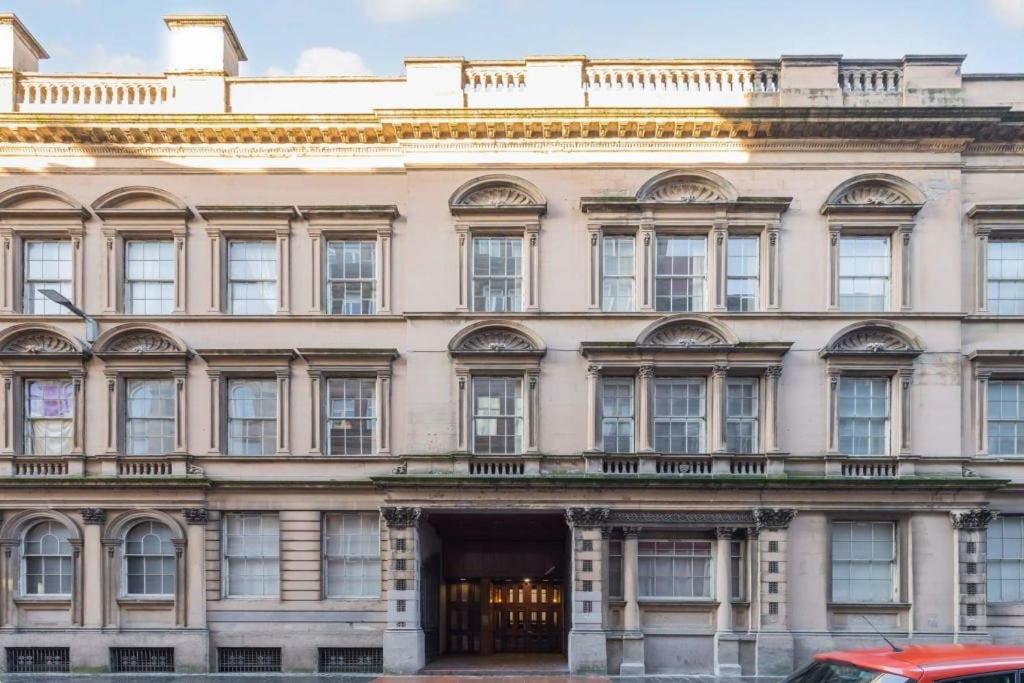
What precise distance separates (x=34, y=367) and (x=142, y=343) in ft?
8.19

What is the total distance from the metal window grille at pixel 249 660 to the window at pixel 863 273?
15088 mm

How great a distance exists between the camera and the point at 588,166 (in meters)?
20.3

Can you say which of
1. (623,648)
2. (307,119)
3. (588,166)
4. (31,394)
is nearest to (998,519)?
(623,648)

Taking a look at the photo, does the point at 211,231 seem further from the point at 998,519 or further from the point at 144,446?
the point at 998,519

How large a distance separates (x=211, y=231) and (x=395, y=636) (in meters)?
10.1

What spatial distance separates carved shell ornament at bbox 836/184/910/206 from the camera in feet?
66.0

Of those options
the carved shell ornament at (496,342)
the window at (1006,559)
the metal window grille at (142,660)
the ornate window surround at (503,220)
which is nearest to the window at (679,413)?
the carved shell ornament at (496,342)

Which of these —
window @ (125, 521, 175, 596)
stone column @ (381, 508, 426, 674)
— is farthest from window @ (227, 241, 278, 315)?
stone column @ (381, 508, 426, 674)

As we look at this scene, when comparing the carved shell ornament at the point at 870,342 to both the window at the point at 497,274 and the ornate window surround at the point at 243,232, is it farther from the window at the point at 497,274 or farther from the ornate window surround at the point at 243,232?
the ornate window surround at the point at 243,232

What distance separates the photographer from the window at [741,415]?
1997cm

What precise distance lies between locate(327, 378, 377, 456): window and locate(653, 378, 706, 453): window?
259 inches

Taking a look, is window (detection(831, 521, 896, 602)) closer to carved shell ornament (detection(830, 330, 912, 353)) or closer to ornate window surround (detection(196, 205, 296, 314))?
carved shell ornament (detection(830, 330, 912, 353))

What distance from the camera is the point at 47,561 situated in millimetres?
20344

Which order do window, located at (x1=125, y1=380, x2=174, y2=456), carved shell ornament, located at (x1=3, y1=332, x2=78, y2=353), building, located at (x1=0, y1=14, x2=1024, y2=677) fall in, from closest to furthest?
building, located at (x1=0, y1=14, x2=1024, y2=677) < carved shell ornament, located at (x1=3, y1=332, x2=78, y2=353) < window, located at (x1=125, y1=380, x2=174, y2=456)
